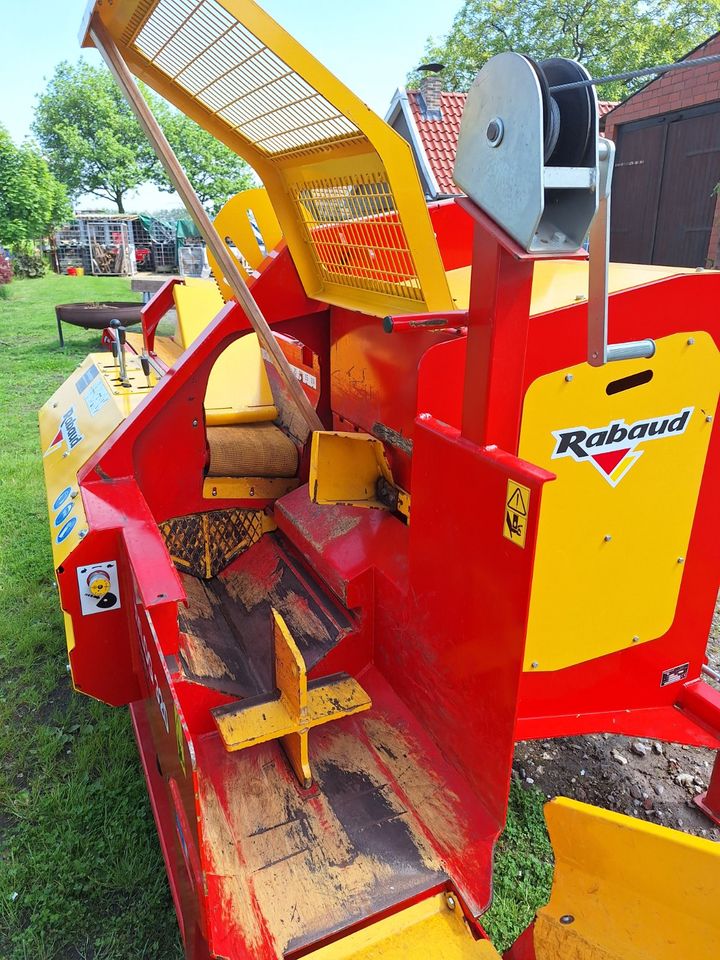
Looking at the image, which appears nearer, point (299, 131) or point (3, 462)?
point (299, 131)

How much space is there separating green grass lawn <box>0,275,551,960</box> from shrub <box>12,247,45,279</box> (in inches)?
993

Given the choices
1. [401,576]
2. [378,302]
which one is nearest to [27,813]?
[401,576]

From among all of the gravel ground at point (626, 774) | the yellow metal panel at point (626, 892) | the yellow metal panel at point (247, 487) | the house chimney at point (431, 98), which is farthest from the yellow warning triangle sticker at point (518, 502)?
the house chimney at point (431, 98)

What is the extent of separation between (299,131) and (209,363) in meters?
0.94

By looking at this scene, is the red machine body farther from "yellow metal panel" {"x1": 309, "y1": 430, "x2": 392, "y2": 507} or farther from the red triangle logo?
the red triangle logo

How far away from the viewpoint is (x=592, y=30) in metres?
26.3

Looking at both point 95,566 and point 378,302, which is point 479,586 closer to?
point 378,302

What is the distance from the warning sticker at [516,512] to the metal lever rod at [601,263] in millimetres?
324

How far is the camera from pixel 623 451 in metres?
1.87

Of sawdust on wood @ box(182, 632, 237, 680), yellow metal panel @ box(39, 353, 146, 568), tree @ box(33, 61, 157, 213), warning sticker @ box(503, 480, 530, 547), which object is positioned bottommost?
sawdust on wood @ box(182, 632, 237, 680)

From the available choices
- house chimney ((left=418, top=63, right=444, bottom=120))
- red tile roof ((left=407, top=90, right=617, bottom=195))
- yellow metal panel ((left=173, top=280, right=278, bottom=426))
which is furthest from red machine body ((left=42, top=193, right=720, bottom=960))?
house chimney ((left=418, top=63, right=444, bottom=120))

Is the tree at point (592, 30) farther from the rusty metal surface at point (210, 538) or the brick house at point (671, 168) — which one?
the rusty metal surface at point (210, 538)

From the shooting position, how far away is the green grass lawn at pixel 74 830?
1.96 metres

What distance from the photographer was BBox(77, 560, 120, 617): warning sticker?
7.06 ft
